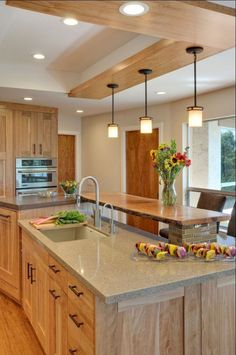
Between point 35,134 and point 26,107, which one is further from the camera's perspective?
point 35,134

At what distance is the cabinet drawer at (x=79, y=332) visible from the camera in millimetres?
1378

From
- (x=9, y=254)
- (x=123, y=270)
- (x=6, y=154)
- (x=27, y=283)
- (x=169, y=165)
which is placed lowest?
(x=27, y=283)

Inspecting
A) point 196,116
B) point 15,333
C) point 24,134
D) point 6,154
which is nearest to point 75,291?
point 196,116

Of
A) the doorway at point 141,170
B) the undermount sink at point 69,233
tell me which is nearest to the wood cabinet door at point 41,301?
the undermount sink at point 69,233

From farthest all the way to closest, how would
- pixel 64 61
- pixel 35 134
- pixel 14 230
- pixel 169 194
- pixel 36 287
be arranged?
pixel 35 134
pixel 64 61
pixel 14 230
pixel 169 194
pixel 36 287

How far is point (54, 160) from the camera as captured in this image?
5055mm

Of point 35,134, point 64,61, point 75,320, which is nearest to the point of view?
point 75,320

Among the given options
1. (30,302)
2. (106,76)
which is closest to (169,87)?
(106,76)

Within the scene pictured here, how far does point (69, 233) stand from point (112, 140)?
10.1 ft

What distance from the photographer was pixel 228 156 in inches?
44.4

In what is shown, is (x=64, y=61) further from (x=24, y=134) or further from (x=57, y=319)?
(x=57, y=319)

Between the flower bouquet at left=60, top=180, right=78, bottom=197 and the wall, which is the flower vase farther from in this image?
the wall

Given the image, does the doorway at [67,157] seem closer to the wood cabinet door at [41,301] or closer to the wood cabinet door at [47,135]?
the wood cabinet door at [47,135]

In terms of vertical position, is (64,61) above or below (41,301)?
above
